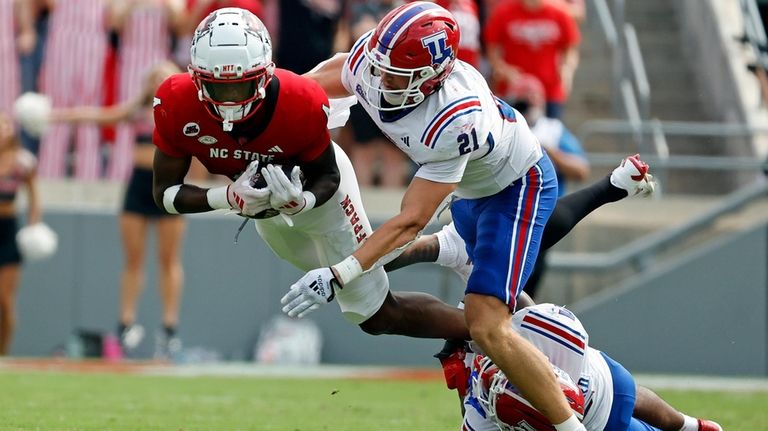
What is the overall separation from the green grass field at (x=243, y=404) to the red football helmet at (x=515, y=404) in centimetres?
104

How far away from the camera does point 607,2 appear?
14328 mm

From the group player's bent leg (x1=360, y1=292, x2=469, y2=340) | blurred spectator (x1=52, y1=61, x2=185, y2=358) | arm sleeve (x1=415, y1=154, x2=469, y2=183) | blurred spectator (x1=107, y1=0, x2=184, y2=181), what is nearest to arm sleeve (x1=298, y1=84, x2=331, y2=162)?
arm sleeve (x1=415, y1=154, x2=469, y2=183)

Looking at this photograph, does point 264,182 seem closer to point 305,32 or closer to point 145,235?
point 145,235

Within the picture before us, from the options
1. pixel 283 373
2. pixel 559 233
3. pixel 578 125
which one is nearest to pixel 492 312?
pixel 559 233

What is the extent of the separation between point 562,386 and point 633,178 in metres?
1.31

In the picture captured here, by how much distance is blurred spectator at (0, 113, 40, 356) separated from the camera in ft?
37.0

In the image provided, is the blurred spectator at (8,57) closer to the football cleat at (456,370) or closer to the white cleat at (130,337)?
the white cleat at (130,337)

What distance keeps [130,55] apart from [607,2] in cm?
497

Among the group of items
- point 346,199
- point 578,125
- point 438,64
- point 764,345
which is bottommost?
point 764,345

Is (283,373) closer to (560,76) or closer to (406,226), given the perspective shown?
(560,76)

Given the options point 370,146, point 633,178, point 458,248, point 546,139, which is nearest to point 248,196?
point 458,248

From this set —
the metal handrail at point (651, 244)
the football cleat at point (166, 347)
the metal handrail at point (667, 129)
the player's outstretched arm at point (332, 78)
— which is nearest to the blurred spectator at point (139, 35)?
the football cleat at point (166, 347)

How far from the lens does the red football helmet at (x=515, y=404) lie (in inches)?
237

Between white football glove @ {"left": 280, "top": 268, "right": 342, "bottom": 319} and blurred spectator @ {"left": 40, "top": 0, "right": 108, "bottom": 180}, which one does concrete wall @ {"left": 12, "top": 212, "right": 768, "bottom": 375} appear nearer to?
blurred spectator @ {"left": 40, "top": 0, "right": 108, "bottom": 180}
